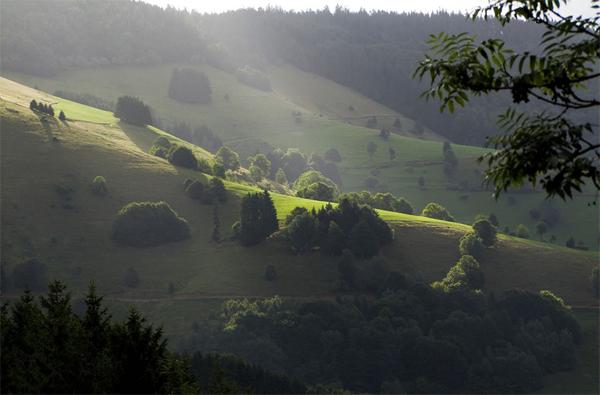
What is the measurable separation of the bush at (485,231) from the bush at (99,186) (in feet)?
261

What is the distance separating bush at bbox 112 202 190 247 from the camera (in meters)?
172

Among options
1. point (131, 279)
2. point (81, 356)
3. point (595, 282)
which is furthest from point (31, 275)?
point (81, 356)

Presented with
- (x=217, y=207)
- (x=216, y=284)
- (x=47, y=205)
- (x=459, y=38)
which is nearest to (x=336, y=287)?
(x=216, y=284)

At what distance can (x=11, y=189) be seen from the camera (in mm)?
172375

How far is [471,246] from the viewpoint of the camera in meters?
173

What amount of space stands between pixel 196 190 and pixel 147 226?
767 inches

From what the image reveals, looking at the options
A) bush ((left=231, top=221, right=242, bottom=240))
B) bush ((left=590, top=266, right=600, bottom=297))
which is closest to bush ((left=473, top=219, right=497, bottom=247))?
bush ((left=590, top=266, right=600, bottom=297))

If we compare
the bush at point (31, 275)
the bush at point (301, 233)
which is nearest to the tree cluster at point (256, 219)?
the bush at point (301, 233)

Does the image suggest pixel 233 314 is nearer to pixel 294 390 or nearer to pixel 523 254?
pixel 294 390

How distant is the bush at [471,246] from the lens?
17312 cm

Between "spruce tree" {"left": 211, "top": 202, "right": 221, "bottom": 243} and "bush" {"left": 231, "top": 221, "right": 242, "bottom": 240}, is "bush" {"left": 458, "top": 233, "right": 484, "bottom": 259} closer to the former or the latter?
"bush" {"left": 231, "top": 221, "right": 242, "bottom": 240}

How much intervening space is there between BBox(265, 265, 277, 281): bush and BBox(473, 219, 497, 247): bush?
45.4 meters

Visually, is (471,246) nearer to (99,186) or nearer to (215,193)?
(215,193)

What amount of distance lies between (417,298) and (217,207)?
5076cm
